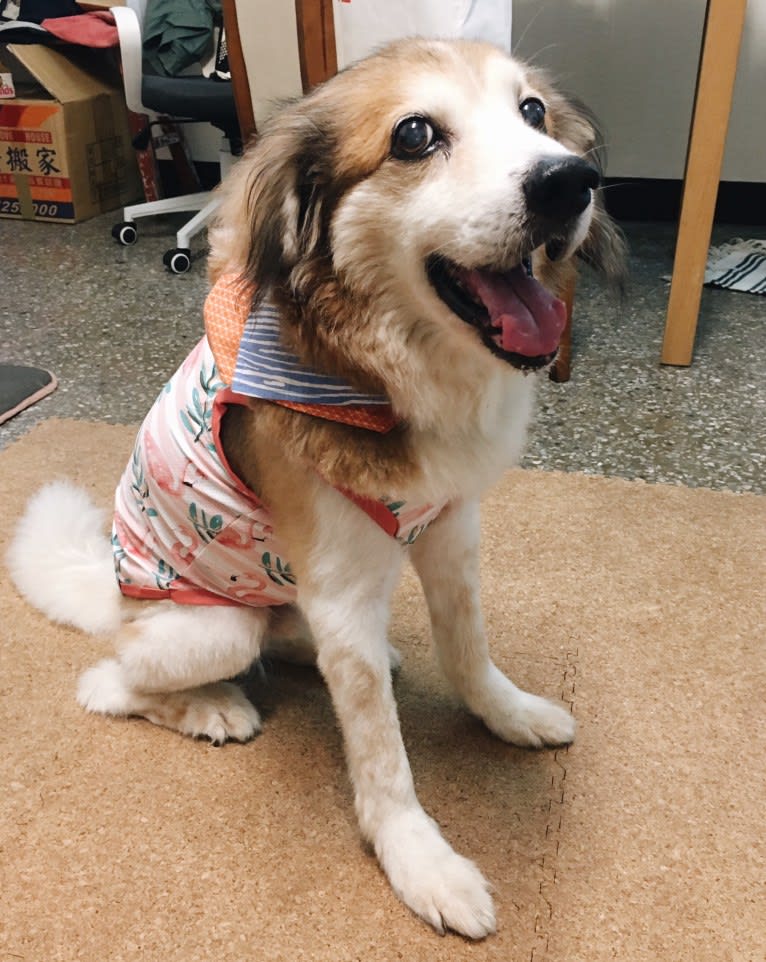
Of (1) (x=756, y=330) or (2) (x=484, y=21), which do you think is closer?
(2) (x=484, y=21)

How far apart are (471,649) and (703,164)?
4.75ft

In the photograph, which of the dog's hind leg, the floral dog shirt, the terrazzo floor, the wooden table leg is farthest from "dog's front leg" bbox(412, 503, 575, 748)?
the wooden table leg

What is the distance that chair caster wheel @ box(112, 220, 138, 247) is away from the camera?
3.40 m

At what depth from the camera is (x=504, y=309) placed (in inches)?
33.3

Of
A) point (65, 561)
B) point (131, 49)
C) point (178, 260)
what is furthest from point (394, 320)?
point (131, 49)

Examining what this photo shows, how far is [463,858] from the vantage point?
0.99m

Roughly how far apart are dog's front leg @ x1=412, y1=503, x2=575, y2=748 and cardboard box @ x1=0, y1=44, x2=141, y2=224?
321 centimetres

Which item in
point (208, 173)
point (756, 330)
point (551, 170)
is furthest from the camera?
point (208, 173)

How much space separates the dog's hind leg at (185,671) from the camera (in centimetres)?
109

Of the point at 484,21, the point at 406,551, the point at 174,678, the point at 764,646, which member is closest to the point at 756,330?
the point at 484,21

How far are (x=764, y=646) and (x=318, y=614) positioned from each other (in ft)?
2.48

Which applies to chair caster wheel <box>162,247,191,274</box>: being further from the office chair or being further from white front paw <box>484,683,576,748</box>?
white front paw <box>484,683,576,748</box>

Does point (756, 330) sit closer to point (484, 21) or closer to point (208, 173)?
point (484, 21)

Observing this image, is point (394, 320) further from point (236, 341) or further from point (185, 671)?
point (185, 671)
